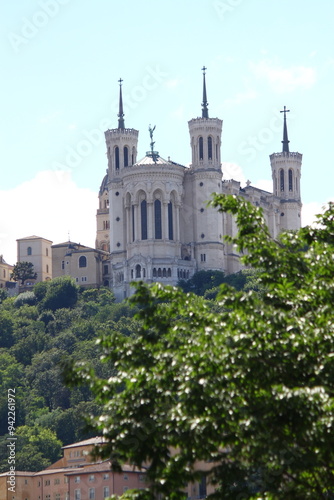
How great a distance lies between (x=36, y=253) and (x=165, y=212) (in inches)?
944

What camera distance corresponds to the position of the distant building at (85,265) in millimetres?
153000

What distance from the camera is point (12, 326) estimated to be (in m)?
147

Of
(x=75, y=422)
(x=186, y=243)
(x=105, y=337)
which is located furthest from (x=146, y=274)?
(x=105, y=337)

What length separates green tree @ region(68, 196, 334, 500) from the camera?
77.8ft

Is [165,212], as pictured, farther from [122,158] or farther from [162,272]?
[122,158]

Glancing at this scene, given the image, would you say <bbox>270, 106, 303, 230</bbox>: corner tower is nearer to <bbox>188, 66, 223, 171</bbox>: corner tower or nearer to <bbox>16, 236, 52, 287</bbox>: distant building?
<bbox>188, 66, 223, 171</bbox>: corner tower

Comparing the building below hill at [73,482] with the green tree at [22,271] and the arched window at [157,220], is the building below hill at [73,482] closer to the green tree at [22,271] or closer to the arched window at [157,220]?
the arched window at [157,220]

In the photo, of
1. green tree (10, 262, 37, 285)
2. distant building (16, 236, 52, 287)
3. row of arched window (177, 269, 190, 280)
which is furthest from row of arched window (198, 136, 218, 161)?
green tree (10, 262, 37, 285)

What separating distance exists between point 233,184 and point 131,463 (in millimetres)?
126670

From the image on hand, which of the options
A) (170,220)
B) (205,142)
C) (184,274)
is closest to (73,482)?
(184,274)

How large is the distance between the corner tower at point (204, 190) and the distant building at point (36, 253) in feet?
73.8

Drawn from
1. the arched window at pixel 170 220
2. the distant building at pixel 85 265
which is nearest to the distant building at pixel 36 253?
the distant building at pixel 85 265

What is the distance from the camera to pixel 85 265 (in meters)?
154

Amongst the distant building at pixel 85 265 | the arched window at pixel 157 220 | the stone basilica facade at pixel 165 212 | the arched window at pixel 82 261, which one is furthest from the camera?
the arched window at pixel 82 261
